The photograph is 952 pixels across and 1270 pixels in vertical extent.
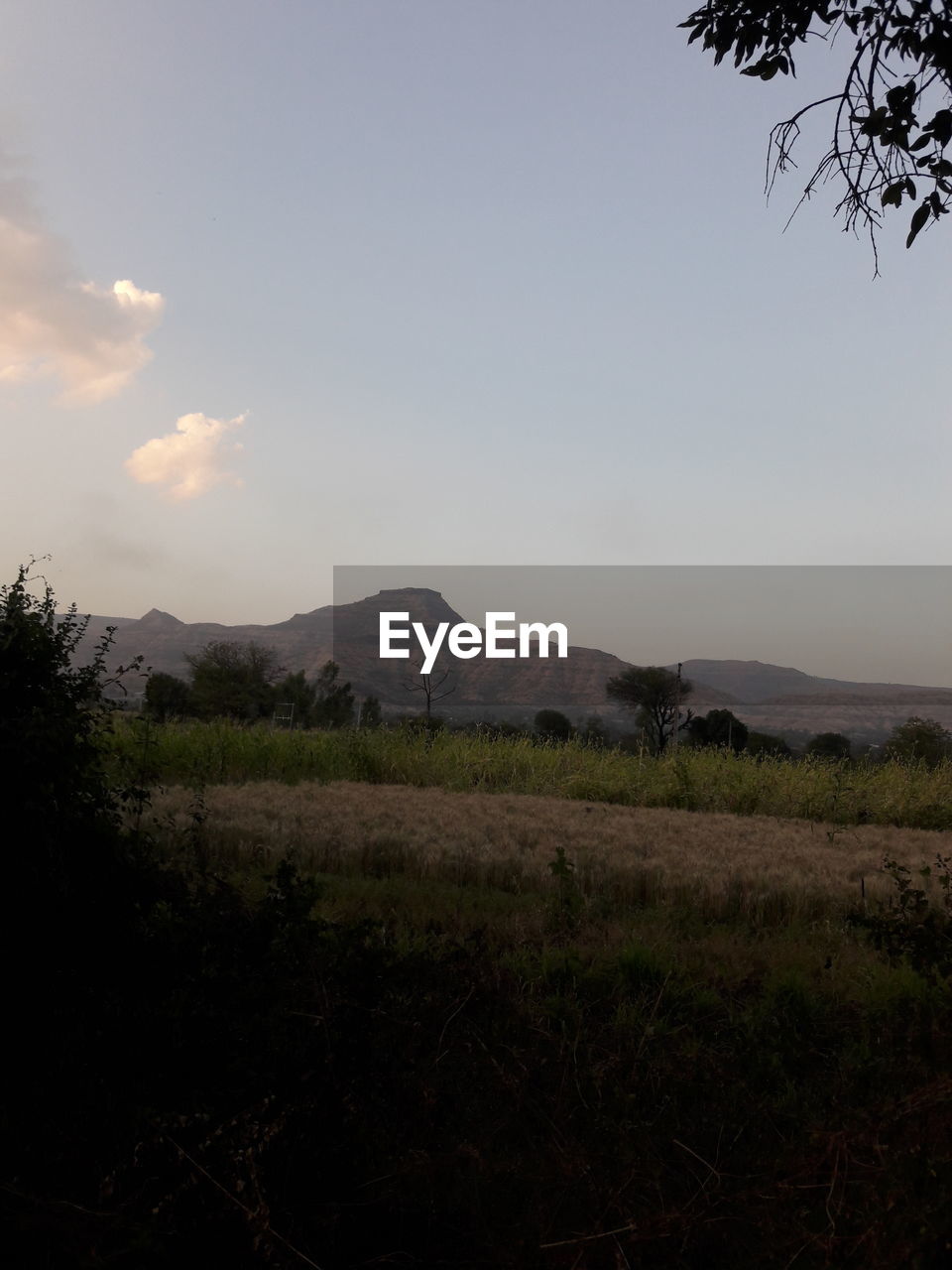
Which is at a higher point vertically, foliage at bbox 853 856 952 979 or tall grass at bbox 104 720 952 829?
foliage at bbox 853 856 952 979

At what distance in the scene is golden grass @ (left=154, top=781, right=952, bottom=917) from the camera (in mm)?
6422

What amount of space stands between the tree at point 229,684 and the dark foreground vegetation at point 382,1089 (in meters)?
37.4

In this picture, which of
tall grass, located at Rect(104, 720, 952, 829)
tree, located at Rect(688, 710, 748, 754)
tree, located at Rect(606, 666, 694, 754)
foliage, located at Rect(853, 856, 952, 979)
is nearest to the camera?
foliage, located at Rect(853, 856, 952, 979)

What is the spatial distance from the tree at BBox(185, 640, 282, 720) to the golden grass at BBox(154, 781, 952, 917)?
104 ft

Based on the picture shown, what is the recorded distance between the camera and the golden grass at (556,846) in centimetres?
642

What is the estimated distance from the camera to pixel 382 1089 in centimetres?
259

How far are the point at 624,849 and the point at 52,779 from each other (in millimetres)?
5520

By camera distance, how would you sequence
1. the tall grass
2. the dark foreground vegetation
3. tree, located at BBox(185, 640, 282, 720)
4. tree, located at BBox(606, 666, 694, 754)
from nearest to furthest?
1. the dark foreground vegetation
2. the tall grass
3. tree, located at BBox(185, 640, 282, 720)
4. tree, located at BBox(606, 666, 694, 754)

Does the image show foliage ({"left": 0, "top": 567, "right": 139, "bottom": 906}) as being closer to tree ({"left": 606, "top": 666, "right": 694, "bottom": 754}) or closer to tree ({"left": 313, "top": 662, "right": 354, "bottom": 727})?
tree ({"left": 313, "top": 662, "right": 354, "bottom": 727})

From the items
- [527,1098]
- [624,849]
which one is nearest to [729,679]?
[624,849]

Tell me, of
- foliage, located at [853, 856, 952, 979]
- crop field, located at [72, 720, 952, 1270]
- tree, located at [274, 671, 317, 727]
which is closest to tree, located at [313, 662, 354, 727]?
tree, located at [274, 671, 317, 727]

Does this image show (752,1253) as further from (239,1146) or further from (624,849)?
(624,849)

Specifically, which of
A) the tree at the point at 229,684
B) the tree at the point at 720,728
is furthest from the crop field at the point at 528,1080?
the tree at the point at 229,684

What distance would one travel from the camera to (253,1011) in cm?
273
